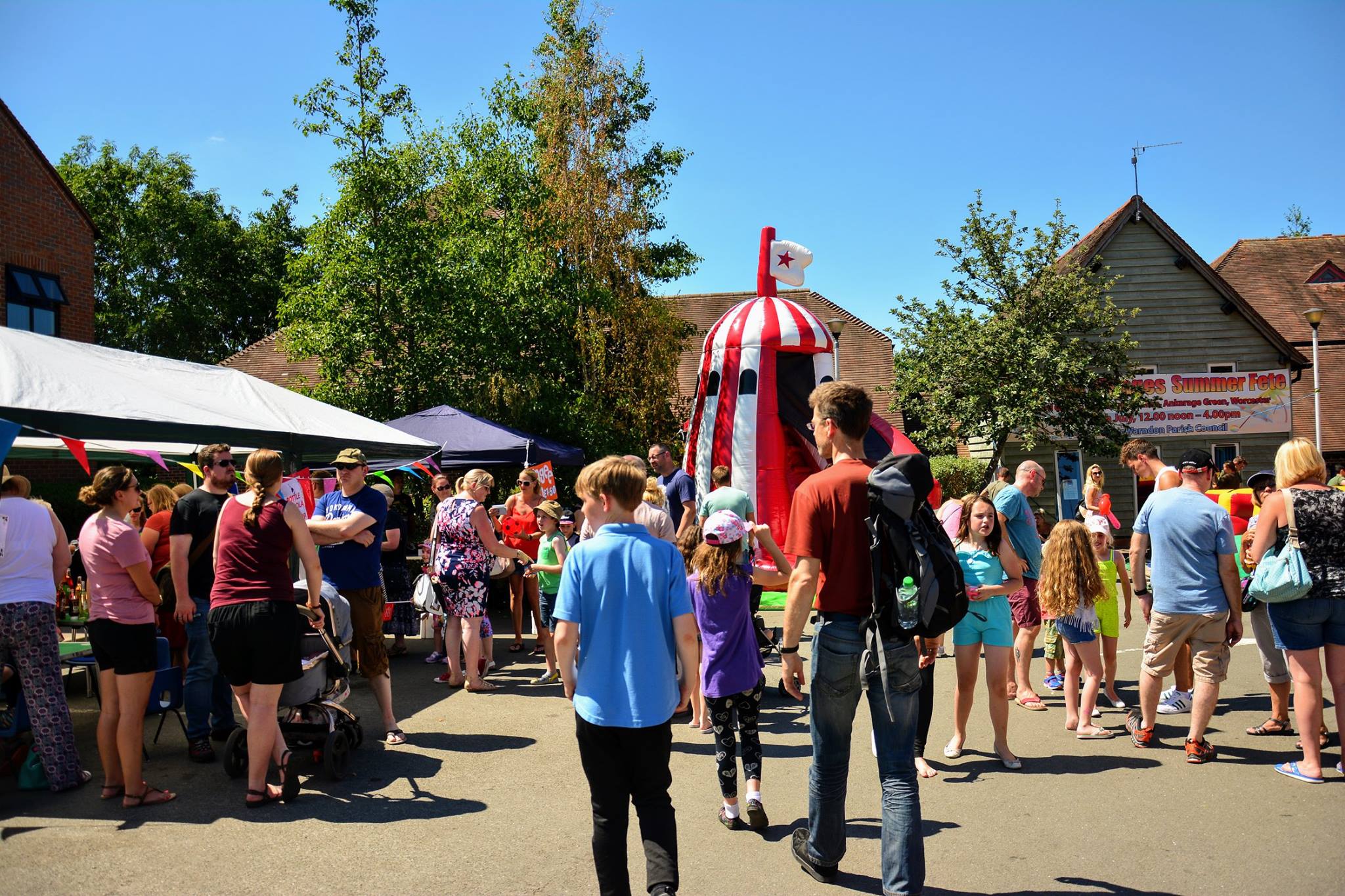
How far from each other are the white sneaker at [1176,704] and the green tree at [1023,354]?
12.6 meters

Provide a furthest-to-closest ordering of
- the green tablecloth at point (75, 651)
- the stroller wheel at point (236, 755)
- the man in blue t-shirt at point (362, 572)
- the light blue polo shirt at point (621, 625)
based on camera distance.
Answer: the green tablecloth at point (75, 651) → the man in blue t-shirt at point (362, 572) → the stroller wheel at point (236, 755) → the light blue polo shirt at point (621, 625)

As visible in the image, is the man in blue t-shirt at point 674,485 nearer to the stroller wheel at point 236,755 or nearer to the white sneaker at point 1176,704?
the white sneaker at point 1176,704

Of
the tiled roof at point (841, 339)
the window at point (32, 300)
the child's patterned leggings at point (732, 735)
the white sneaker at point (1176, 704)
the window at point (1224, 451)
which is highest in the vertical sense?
the tiled roof at point (841, 339)

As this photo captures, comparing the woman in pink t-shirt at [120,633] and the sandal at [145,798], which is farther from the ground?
the woman in pink t-shirt at [120,633]

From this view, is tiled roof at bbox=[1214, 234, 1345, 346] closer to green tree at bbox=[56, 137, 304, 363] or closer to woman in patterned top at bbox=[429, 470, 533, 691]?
woman in patterned top at bbox=[429, 470, 533, 691]

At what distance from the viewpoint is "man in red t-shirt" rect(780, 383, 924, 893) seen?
3676 millimetres

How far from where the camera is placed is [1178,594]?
5.69 meters

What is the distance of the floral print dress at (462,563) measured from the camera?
7879 mm

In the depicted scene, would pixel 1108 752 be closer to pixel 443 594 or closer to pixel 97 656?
pixel 443 594

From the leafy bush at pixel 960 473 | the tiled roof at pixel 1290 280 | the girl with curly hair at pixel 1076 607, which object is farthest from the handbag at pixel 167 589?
the tiled roof at pixel 1290 280

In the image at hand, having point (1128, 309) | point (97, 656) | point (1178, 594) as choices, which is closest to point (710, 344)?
point (1178, 594)

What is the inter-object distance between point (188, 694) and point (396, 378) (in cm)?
960

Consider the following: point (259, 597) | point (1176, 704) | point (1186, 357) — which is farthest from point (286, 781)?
point (1186, 357)

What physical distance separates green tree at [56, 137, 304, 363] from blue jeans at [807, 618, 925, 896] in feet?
109
